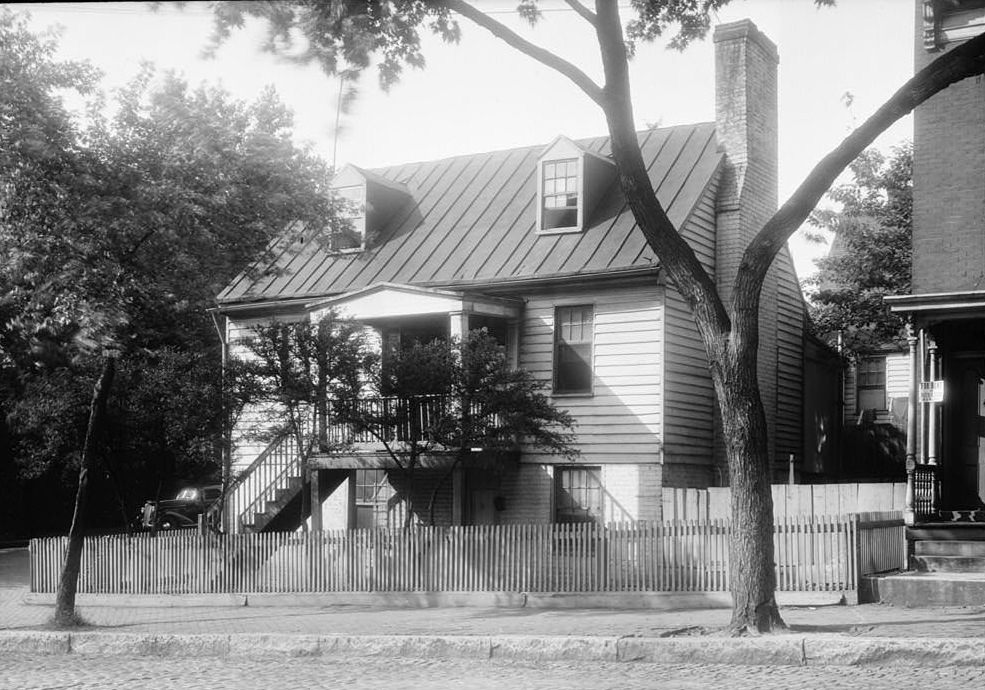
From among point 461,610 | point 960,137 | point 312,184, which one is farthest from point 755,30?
point 461,610

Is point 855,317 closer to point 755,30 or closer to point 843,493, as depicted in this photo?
point 755,30

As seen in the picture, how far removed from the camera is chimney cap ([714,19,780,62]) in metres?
24.0

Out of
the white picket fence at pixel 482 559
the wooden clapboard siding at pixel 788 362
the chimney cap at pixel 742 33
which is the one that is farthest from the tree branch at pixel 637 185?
the wooden clapboard siding at pixel 788 362

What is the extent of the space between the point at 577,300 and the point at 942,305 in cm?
763

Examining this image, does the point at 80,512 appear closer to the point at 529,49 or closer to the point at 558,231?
the point at 529,49

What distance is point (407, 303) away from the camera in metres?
23.3

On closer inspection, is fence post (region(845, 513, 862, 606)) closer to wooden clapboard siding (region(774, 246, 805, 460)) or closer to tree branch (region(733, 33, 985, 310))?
tree branch (region(733, 33, 985, 310))

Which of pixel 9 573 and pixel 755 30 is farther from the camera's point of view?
pixel 9 573

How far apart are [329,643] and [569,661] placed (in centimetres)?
283

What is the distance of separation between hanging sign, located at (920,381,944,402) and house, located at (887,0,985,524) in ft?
1.14

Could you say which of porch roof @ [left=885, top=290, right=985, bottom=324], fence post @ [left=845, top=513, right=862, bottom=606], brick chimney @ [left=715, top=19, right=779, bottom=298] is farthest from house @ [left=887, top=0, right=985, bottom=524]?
brick chimney @ [left=715, top=19, right=779, bottom=298]

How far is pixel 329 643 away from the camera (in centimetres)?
1312

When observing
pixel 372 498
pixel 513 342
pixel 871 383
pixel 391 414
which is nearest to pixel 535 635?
pixel 391 414

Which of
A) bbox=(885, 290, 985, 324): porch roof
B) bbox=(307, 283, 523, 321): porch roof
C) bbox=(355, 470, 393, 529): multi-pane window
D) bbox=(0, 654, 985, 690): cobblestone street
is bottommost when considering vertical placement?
bbox=(0, 654, 985, 690): cobblestone street
